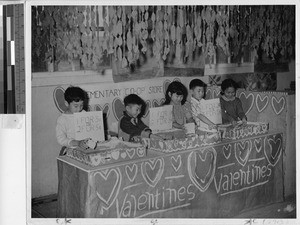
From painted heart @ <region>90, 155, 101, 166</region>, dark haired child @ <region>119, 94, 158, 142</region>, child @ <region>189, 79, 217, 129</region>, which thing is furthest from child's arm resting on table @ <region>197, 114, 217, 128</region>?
painted heart @ <region>90, 155, 101, 166</region>

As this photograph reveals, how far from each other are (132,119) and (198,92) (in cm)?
14

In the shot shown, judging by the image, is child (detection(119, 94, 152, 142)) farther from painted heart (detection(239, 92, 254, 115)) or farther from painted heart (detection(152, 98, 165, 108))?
painted heart (detection(239, 92, 254, 115))

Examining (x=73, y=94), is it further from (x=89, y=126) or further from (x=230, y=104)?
(x=230, y=104)

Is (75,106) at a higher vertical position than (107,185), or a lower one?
higher

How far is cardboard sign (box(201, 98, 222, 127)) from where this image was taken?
96cm

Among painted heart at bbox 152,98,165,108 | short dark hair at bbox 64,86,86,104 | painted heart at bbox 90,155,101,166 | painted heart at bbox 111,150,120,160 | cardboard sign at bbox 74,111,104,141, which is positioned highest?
short dark hair at bbox 64,86,86,104

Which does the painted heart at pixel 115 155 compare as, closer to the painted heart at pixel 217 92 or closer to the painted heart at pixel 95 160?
the painted heart at pixel 95 160

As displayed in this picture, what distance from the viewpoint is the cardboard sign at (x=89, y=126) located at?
0.95 meters

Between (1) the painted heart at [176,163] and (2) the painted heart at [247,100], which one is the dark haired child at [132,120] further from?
(2) the painted heart at [247,100]

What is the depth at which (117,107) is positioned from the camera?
0.96 m

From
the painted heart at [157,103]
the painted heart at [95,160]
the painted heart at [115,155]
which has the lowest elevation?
the painted heart at [95,160]

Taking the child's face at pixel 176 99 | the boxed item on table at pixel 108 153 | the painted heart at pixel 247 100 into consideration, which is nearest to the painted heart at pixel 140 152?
the boxed item on table at pixel 108 153

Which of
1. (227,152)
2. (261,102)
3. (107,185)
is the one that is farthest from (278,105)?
(107,185)

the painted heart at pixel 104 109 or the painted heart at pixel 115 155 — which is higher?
the painted heart at pixel 104 109
